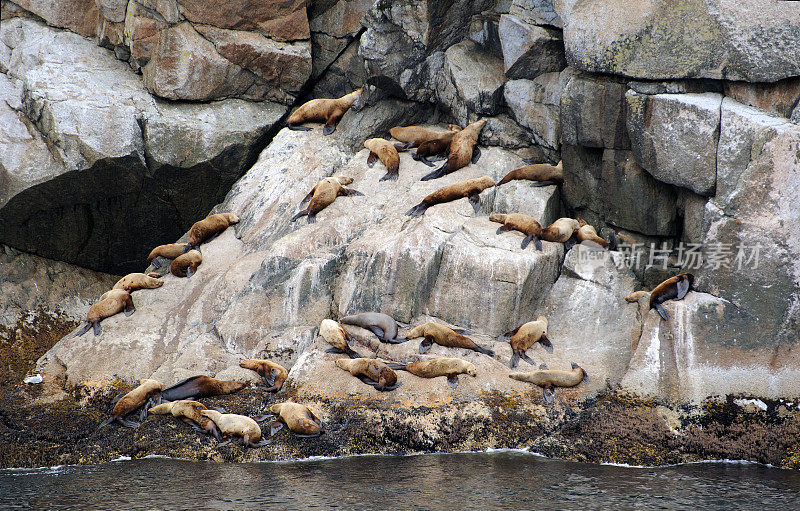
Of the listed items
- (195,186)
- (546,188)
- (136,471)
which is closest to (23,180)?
(195,186)

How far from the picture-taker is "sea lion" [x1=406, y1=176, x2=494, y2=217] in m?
10.9

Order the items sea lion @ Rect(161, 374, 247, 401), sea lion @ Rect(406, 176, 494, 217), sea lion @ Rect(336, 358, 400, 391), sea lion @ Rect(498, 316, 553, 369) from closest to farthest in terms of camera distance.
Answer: sea lion @ Rect(336, 358, 400, 391)
sea lion @ Rect(161, 374, 247, 401)
sea lion @ Rect(498, 316, 553, 369)
sea lion @ Rect(406, 176, 494, 217)

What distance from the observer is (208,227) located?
11805 mm

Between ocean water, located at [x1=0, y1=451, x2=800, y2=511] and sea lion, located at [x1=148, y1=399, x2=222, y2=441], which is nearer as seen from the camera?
ocean water, located at [x1=0, y1=451, x2=800, y2=511]

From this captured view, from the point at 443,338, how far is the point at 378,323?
3.07 ft

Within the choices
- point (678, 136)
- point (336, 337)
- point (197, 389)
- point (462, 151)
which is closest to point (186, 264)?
point (197, 389)

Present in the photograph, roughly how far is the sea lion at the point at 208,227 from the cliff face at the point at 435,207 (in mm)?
176

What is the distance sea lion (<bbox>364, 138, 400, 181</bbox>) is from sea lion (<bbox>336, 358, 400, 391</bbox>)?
368 cm

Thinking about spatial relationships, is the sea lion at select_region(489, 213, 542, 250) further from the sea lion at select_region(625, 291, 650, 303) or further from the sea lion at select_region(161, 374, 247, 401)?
the sea lion at select_region(161, 374, 247, 401)

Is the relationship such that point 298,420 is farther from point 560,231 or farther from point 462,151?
point 462,151

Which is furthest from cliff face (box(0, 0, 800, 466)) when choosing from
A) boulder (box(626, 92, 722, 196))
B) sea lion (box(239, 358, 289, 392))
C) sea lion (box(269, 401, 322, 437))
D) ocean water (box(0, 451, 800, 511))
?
ocean water (box(0, 451, 800, 511))

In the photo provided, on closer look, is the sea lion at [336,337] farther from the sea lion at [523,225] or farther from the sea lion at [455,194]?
the sea lion at [523,225]

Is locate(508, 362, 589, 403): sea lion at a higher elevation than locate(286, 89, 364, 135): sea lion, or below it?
below

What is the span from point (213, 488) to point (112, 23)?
9361mm
